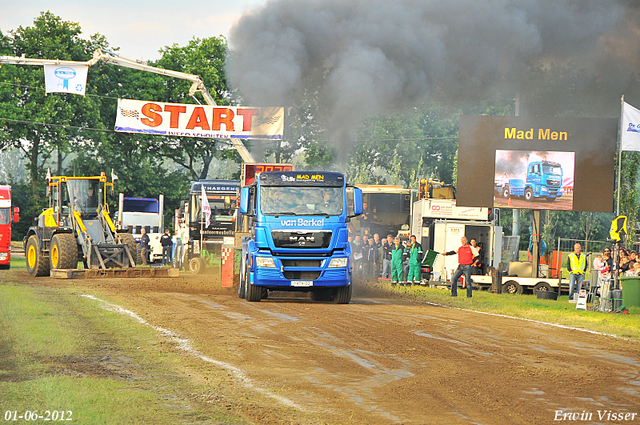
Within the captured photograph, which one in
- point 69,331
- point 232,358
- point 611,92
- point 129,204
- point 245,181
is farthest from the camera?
point 129,204

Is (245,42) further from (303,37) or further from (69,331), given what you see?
(69,331)

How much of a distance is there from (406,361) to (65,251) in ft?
59.1

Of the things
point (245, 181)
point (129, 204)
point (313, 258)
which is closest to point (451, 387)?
point (313, 258)

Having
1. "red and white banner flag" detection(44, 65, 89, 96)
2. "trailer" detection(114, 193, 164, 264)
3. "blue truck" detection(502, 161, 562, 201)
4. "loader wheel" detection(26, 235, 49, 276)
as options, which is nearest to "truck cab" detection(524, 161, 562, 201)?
"blue truck" detection(502, 161, 562, 201)

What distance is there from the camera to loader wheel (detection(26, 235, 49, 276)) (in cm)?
2628

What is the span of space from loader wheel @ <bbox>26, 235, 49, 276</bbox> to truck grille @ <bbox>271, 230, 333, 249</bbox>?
41.1ft

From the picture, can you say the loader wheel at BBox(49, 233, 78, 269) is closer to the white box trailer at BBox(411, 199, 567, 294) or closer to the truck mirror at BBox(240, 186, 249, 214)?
the truck mirror at BBox(240, 186, 249, 214)

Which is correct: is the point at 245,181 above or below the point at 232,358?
above

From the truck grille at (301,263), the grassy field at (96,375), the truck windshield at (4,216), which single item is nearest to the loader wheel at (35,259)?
the truck windshield at (4,216)

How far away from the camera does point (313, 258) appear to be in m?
17.3

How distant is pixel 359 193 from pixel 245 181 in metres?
7.26

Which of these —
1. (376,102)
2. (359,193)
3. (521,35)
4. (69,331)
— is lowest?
(69,331)

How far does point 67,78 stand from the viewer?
3159 cm

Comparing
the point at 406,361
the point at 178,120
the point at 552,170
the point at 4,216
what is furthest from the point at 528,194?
the point at 4,216
